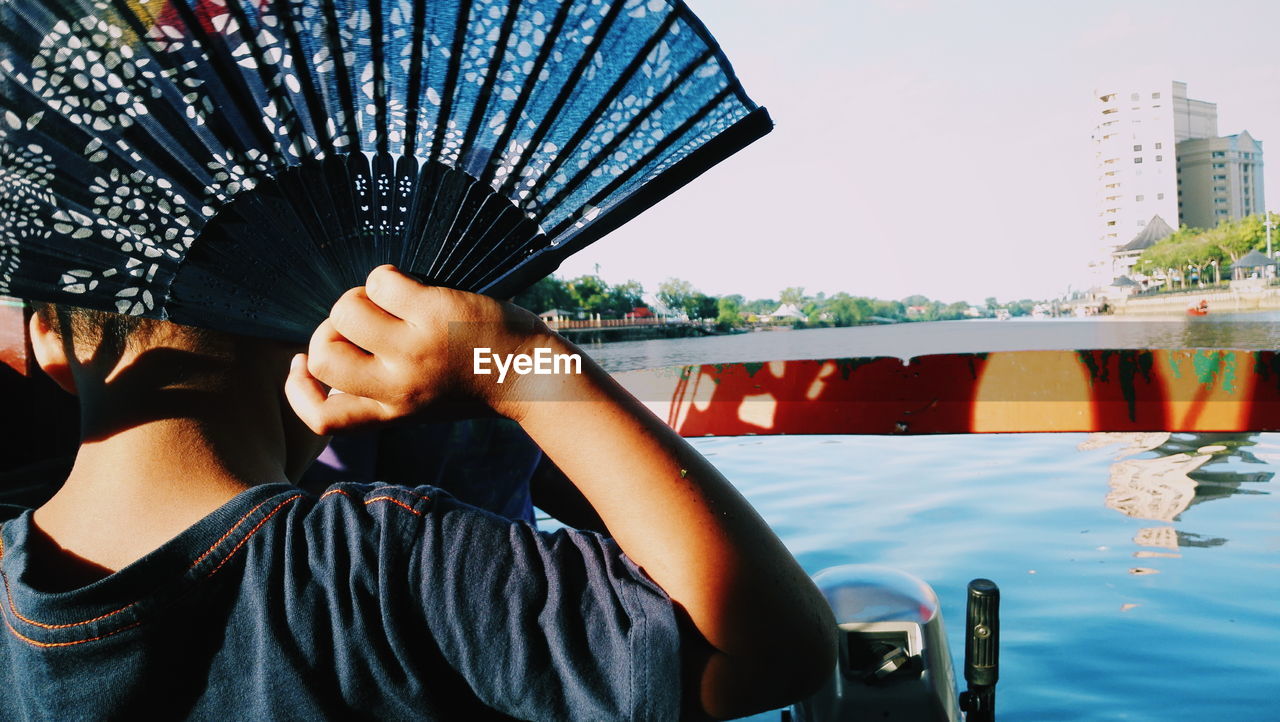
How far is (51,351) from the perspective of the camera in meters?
1.03

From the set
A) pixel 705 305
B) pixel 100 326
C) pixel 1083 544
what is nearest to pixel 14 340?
pixel 100 326

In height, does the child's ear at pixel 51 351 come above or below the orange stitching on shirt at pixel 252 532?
above

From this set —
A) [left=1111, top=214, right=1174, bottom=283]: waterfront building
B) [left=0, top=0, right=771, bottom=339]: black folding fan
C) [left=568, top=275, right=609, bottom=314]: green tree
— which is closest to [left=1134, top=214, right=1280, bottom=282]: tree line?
[left=1111, top=214, right=1174, bottom=283]: waterfront building

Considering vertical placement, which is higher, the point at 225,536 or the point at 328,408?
the point at 328,408

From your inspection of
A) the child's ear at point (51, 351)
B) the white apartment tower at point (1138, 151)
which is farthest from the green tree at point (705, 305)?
the white apartment tower at point (1138, 151)

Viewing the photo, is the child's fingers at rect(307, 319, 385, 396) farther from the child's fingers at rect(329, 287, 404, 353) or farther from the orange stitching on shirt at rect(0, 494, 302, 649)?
the orange stitching on shirt at rect(0, 494, 302, 649)

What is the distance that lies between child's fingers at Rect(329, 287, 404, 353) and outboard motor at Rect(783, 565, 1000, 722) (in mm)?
1083

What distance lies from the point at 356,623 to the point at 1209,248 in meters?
55.5

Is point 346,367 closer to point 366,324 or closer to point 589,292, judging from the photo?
point 366,324

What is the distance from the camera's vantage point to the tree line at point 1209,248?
41969mm

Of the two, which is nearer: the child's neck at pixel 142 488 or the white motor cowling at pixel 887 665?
the child's neck at pixel 142 488

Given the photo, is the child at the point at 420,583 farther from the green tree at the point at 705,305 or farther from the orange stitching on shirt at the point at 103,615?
the green tree at the point at 705,305

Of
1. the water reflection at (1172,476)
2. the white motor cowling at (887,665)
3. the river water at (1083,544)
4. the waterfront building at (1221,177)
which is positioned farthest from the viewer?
the waterfront building at (1221,177)

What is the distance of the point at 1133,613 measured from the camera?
335 centimetres
